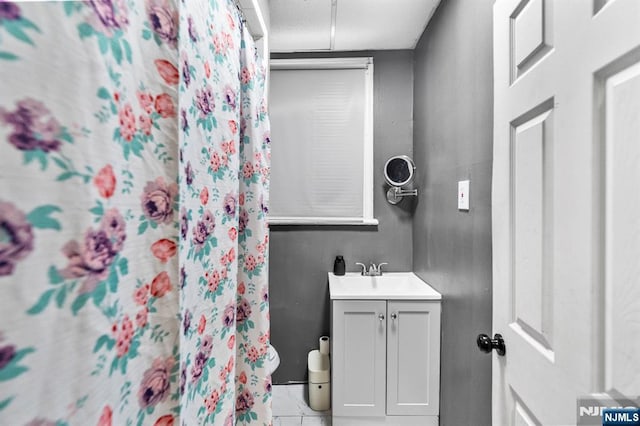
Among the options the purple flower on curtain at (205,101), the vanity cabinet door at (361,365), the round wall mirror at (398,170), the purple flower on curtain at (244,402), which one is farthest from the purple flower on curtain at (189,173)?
the round wall mirror at (398,170)

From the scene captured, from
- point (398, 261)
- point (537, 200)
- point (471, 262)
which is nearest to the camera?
point (537, 200)

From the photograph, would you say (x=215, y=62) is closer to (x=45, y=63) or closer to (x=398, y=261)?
(x=45, y=63)

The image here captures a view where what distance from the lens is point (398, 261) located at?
2121 mm

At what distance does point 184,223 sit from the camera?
1.79ft

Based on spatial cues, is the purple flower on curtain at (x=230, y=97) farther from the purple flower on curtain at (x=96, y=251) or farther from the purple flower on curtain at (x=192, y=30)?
the purple flower on curtain at (x=96, y=251)

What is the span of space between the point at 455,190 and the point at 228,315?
119 centimetres

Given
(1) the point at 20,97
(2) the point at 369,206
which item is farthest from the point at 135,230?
(2) the point at 369,206

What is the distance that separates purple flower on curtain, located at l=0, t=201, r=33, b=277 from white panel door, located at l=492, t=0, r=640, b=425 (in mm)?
811

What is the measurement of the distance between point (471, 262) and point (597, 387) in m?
0.73

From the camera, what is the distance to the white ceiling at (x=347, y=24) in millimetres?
1661

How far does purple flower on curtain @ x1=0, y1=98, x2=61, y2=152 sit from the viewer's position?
279 millimetres


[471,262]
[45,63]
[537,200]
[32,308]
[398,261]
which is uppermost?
[45,63]

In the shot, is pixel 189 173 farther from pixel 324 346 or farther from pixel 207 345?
pixel 324 346

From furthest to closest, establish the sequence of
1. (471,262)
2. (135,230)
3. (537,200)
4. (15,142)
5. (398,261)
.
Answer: (398,261), (471,262), (537,200), (135,230), (15,142)
